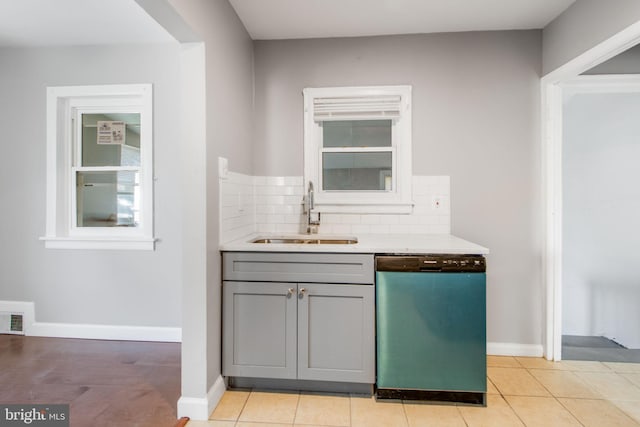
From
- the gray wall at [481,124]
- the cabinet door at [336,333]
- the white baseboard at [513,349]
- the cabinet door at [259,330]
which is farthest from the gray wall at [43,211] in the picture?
the white baseboard at [513,349]

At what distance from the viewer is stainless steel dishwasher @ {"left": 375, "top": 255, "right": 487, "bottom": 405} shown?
181 cm

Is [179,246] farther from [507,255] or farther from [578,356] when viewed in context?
[578,356]

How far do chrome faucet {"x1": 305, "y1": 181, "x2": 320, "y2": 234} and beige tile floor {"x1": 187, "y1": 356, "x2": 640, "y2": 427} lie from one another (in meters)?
1.16

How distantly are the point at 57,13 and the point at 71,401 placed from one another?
2.53 meters

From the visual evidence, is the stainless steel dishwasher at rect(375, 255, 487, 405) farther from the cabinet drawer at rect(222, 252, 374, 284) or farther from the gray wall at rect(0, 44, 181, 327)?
the gray wall at rect(0, 44, 181, 327)

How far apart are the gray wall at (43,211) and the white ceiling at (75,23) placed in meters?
0.09

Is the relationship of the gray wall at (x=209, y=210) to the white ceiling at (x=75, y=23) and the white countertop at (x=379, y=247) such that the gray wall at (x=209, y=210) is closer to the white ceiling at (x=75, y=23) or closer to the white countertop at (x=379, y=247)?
the white countertop at (x=379, y=247)

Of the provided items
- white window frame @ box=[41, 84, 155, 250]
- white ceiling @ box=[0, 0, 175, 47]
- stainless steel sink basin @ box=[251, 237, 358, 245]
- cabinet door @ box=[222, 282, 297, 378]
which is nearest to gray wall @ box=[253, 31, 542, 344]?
stainless steel sink basin @ box=[251, 237, 358, 245]

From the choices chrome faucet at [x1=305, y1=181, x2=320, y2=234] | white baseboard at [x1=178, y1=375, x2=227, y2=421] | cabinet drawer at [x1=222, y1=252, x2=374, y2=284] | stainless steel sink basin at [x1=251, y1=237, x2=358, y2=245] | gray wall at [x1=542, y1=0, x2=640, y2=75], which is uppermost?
gray wall at [x1=542, y1=0, x2=640, y2=75]

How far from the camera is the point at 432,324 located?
72.1 inches

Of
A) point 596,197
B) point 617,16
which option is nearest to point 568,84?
point 617,16

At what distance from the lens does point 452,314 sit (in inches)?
71.7

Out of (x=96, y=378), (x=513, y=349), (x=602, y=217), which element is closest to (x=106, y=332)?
(x=96, y=378)

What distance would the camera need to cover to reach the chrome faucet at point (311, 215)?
2.55 meters
